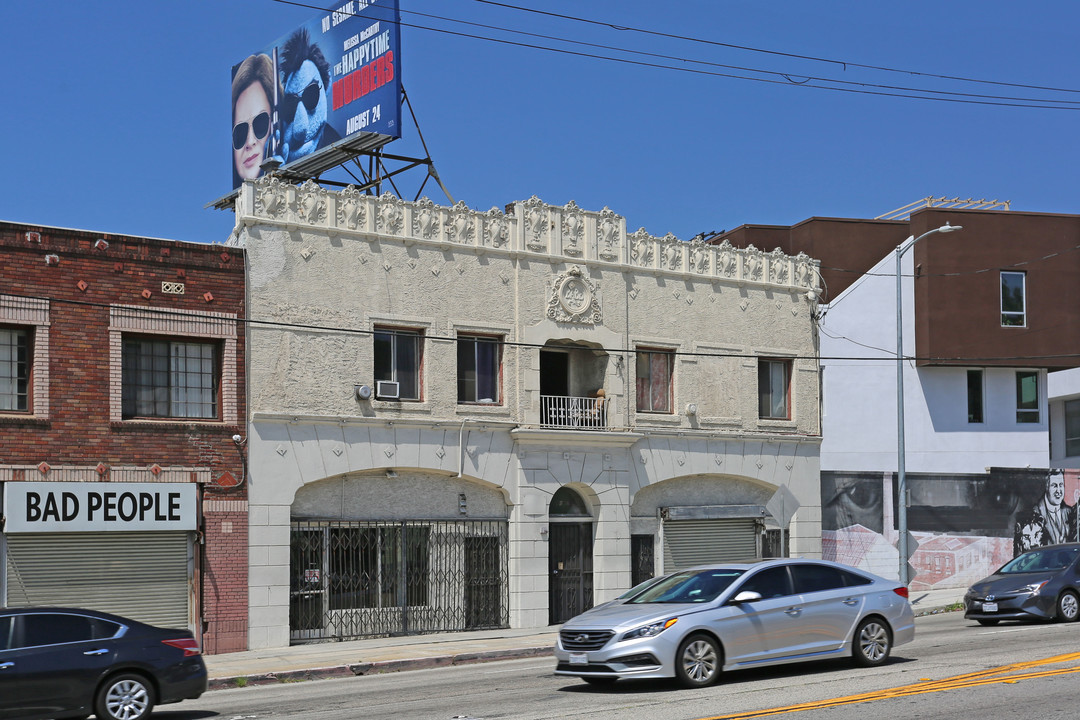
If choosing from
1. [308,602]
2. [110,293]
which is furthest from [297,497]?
[110,293]

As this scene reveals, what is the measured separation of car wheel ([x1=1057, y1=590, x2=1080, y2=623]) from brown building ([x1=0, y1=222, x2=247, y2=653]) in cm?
1453

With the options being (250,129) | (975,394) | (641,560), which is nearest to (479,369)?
(641,560)

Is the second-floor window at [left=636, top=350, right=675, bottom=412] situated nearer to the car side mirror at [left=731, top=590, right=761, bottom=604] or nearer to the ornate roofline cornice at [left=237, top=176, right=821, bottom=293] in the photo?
the ornate roofline cornice at [left=237, top=176, right=821, bottom=293]

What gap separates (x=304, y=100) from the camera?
110 feet

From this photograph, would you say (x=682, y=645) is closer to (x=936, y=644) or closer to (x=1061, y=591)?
(x=936, y=644)

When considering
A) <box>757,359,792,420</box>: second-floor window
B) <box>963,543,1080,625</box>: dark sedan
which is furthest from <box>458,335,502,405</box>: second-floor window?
<box>963,543,1080,625</box>: dark sedan

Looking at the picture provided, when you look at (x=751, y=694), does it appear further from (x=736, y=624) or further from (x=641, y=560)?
(x=641, y=560)

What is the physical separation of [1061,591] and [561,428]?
407 inches

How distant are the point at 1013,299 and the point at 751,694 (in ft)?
95.5

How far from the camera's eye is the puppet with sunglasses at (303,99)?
32.6m

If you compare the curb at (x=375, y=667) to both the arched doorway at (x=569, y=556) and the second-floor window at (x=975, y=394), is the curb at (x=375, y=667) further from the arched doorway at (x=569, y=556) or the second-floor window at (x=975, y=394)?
the second-floor window at (x=975, y=394)

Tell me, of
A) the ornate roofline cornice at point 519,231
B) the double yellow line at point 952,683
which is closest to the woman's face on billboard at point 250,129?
the ornate roofline cornice at point 519,231

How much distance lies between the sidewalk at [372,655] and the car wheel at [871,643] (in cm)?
781

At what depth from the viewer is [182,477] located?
73.2 feet
